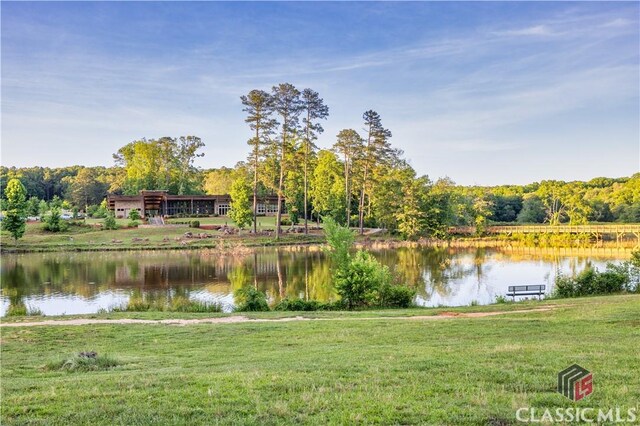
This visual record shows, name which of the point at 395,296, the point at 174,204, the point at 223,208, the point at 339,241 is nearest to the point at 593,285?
the point at 395,296

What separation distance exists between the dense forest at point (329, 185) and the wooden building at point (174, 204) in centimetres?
290

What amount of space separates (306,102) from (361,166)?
12.9 meters

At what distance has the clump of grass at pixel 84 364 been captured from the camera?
28.5 feet

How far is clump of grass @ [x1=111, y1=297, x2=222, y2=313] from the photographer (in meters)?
20.0

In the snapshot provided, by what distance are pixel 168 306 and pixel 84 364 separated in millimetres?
13046

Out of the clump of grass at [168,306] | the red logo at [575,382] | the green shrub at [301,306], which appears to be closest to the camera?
the red logo at [575,382]

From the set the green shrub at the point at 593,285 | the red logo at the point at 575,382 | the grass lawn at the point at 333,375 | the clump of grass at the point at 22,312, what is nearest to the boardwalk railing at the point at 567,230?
the green shrub at the point at 593,285

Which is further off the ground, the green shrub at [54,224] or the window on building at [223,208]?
the window on building at [223,208]

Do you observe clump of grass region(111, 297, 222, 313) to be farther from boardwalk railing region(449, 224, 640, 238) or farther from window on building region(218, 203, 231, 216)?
window on building region(218, 203, 231, 216)

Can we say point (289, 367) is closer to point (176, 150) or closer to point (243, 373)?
point (243, 373)

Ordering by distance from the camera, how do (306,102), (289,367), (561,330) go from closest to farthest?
(289,367) → (561,330) → (306,102)

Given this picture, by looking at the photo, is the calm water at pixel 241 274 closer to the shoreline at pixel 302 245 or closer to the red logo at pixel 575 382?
the shoreline at pixel 302 245

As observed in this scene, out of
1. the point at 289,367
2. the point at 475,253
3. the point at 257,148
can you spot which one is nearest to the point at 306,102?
the point at 257,148

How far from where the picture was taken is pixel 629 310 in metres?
13.3
